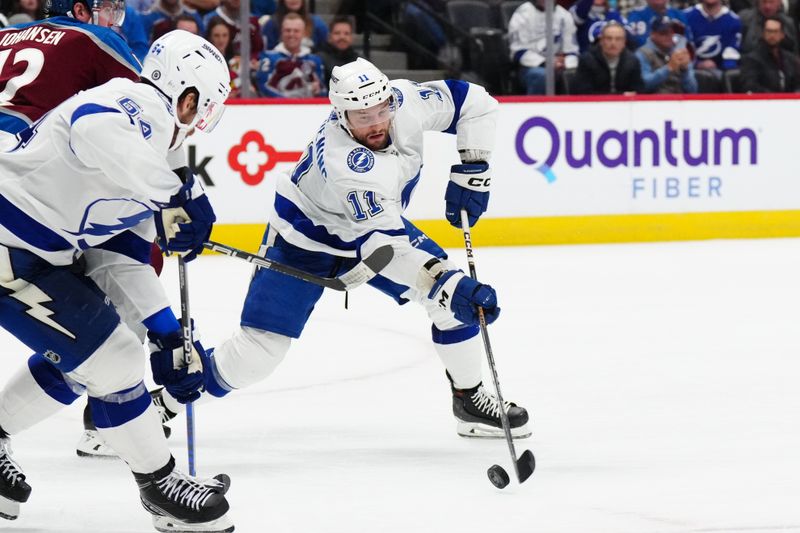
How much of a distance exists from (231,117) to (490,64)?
1.62 metres

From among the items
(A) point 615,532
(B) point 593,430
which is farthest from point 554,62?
(A) point 615,532

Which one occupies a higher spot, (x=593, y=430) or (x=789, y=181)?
(x=593, y=430)

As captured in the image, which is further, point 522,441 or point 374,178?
point 522,441

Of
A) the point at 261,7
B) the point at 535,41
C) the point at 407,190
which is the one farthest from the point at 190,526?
the point at 535,41

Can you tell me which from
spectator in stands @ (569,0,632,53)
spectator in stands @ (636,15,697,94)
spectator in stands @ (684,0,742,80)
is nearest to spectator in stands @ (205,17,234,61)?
spectator in stands @ (569,0,632,53)

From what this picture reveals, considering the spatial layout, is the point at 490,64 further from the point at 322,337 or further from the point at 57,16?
the point at 57,16

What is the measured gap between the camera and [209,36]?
7.59 m

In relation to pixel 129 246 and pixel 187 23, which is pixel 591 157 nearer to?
pixel 187 23

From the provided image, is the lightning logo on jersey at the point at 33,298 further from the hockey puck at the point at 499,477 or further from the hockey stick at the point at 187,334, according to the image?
the hockey puck at the point at 499,477

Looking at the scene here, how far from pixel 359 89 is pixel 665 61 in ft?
17.5

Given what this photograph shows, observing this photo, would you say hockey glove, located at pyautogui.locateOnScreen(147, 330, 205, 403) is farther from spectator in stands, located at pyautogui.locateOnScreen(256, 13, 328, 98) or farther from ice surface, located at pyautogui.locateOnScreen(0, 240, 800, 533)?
spectator in stands, located at pyautogui.locateOnScreen(256, 13, 328, 98)

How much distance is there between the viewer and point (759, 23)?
8.75 metres

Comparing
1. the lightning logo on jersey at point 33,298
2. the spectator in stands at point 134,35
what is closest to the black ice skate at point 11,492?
the lightning logo on jersey at point 33,298

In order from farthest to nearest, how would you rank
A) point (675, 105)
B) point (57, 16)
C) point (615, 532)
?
point (675, 105), point (57, 16), point (615, 532)
